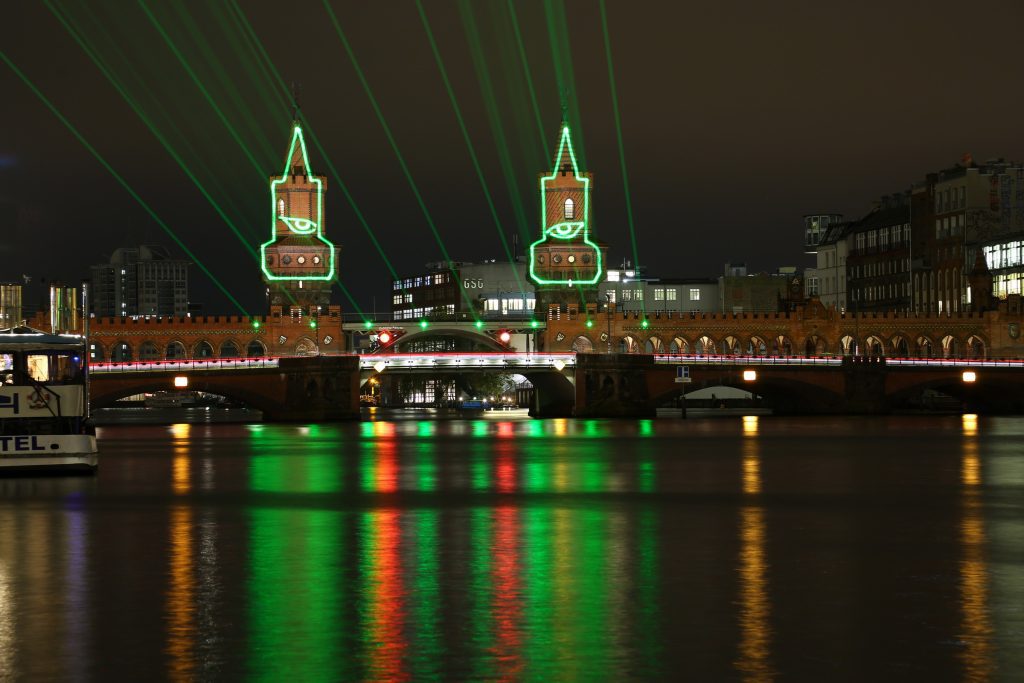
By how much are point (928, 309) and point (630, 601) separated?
180838mm

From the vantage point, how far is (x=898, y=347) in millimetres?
177125

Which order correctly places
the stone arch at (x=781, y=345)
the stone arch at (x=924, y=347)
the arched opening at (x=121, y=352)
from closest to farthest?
the arched opening at (x=121, y=352), the stone arch at (x=924, y=347), the stone arch at (x=781, y=345)

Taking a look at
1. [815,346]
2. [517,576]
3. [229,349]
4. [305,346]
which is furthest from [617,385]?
[517,576]

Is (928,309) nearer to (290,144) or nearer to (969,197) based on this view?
(969,197)

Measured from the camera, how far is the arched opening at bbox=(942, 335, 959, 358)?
175 meters

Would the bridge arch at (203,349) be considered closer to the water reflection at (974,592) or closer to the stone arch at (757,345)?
the stone arch at (757,345)

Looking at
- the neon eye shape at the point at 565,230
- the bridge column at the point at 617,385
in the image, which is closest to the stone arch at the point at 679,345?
the neon eye shape at the point at 565,230

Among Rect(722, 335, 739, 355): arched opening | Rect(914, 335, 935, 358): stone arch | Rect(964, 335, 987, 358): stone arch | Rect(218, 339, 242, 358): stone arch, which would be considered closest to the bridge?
Rect(964, 335, 987, 358): stone arch

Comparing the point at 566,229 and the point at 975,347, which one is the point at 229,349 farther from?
the point at 975,347

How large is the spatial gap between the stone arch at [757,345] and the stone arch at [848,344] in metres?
8.02

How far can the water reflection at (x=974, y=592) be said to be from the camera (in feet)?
64.7

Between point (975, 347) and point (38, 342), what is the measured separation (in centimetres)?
13877

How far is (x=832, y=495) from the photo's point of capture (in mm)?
44094

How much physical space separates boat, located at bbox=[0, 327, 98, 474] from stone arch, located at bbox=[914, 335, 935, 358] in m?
134
